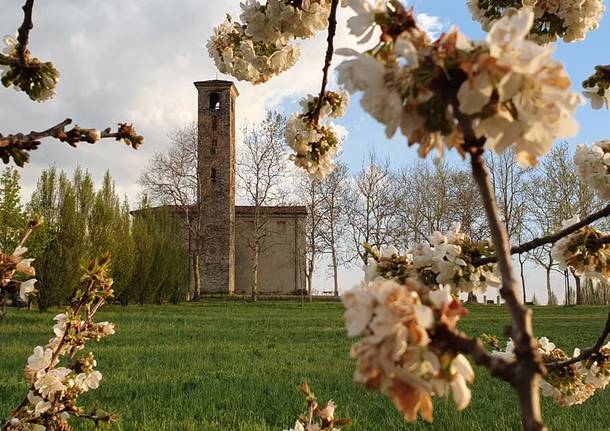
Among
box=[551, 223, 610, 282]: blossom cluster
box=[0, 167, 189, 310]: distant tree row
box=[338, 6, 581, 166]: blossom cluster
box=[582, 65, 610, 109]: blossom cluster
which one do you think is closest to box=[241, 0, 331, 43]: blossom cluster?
box=[582, 65, 610, 109]: blossom cluster

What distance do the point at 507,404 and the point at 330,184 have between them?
25307 mm

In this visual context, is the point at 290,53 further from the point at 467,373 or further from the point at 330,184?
the point at 330,184

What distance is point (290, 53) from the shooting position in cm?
261

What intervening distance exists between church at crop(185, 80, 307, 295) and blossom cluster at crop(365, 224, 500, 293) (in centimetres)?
3084

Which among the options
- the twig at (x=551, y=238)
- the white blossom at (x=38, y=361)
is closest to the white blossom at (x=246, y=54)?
the twig at (x=551, y=238)

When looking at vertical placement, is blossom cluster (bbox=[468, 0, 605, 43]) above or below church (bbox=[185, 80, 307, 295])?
below

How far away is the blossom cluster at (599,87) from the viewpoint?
1.86 m

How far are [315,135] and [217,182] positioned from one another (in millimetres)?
33002

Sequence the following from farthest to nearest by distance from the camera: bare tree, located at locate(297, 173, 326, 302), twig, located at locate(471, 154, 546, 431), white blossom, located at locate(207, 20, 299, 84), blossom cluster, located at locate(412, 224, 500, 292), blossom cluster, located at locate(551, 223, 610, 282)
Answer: bare tree, located at locate(297, 173, 326, 302) < white blossom, located at locate(207, 20, 299, 84) < blossom cluster, located at locate(551, 223, 610, 282) < blossom cluster, located at locate(412, 224, 500, 292) < twig, located at locate(471, 154, 546, 431)

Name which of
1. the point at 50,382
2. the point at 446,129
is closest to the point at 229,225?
the point at 50,382

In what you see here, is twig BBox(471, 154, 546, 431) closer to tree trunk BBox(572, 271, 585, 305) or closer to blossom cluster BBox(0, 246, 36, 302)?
blossom cluster BBox(0, 246, 36, 302)

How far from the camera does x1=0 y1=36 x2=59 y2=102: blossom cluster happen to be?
146 centimetres

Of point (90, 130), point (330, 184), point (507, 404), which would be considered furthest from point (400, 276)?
point (330, 184)

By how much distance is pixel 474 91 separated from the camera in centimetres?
59
